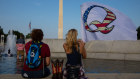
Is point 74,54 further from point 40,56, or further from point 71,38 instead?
point 40,56

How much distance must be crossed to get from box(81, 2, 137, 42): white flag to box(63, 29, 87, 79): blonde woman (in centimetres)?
1276

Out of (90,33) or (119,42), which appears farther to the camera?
(90,33)

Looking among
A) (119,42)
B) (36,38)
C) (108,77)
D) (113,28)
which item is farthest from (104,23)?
(36,38)

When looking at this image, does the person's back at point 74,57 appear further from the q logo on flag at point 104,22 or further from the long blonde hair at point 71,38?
the q logo on flag at point 104,22

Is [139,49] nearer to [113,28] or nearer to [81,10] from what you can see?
[113,28]

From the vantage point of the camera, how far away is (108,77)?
211 inches

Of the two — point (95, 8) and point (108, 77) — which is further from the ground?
point (95, 8)

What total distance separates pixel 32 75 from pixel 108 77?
2.15 metres

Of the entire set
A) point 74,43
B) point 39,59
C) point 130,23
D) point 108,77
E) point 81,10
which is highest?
point 81,10

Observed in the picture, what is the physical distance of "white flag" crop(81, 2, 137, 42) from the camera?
17.2m

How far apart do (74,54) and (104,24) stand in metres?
14.1

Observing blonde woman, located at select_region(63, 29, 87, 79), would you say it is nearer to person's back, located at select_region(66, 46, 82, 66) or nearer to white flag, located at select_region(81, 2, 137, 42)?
person's back, located at select_region(66, 46, 82, 66)

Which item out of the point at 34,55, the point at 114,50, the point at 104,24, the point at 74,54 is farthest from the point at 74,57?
the point at 104,24

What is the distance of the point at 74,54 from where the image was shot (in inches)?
154
